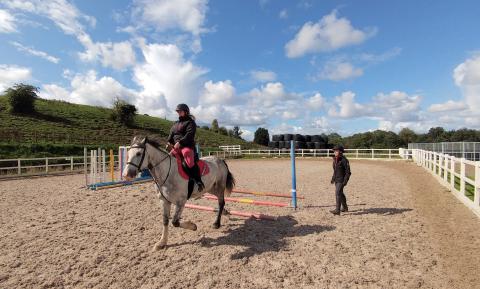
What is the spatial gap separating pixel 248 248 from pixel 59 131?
1522 inches

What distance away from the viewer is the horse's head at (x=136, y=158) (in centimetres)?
459

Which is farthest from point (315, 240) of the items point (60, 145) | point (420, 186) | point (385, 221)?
point (60, 145)

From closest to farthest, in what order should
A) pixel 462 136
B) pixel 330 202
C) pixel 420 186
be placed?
pixel 330 202, pixel 420 186, pixel 462 136

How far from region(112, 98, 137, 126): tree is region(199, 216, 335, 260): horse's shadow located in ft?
168

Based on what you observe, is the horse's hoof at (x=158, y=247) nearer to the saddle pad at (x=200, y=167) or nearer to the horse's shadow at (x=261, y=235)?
the horse's shadow at (x=261, y=235)

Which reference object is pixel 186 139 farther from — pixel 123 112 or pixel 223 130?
pixel 223 130

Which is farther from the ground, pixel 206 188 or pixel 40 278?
pixel 206 188

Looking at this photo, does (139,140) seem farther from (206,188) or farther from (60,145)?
(60,145)

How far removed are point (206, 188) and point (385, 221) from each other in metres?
4.18

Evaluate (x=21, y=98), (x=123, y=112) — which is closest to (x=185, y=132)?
(x=21, y=98)

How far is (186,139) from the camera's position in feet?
17.3

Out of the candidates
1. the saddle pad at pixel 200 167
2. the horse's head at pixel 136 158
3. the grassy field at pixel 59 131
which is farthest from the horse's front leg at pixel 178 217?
the grassy field at pixel 59 131

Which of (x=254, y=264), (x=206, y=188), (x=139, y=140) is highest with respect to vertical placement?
(x=139, y=140)

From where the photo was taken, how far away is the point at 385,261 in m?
4.23
